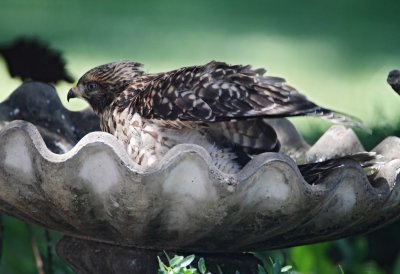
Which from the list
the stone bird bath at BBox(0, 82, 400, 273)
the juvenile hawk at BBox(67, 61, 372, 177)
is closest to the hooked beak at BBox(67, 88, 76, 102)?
the juvenile hawk at BBox(67, 61, 372, 177)

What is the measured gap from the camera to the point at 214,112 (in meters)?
4.26

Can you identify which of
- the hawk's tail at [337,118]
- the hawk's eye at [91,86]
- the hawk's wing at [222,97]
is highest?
A: the hawk's tail at [337,118]

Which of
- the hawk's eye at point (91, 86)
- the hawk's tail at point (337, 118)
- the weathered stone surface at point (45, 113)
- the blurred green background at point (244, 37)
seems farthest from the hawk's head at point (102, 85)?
the blurred green background at point (244, 37)

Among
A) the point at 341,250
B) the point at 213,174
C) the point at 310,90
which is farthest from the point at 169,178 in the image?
the point at 310,90

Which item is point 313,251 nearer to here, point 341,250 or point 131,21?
point 341,250

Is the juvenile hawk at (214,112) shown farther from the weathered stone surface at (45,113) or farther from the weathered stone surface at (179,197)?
the weathered stone surface at (45,113)

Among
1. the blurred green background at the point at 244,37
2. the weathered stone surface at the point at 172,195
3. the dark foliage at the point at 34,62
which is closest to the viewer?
the weathered stone surface at the point at 172,195

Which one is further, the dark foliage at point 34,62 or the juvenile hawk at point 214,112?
the dark foliage at point 34,62

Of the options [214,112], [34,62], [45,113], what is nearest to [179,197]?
[214,112]

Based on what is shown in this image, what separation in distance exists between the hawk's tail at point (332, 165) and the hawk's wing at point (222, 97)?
0.78 ft

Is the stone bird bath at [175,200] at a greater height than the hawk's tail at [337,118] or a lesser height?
lesser

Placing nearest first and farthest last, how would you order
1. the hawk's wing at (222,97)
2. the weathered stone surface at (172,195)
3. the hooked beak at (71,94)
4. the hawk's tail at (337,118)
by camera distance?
the weathered stone surface at (172,195)
the hawk's tail at (337,118)
the hawk's wing at (222,97)
the hooked beak at (71,94)

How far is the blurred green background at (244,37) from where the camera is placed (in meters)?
11.1

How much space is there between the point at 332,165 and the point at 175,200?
68 cm
